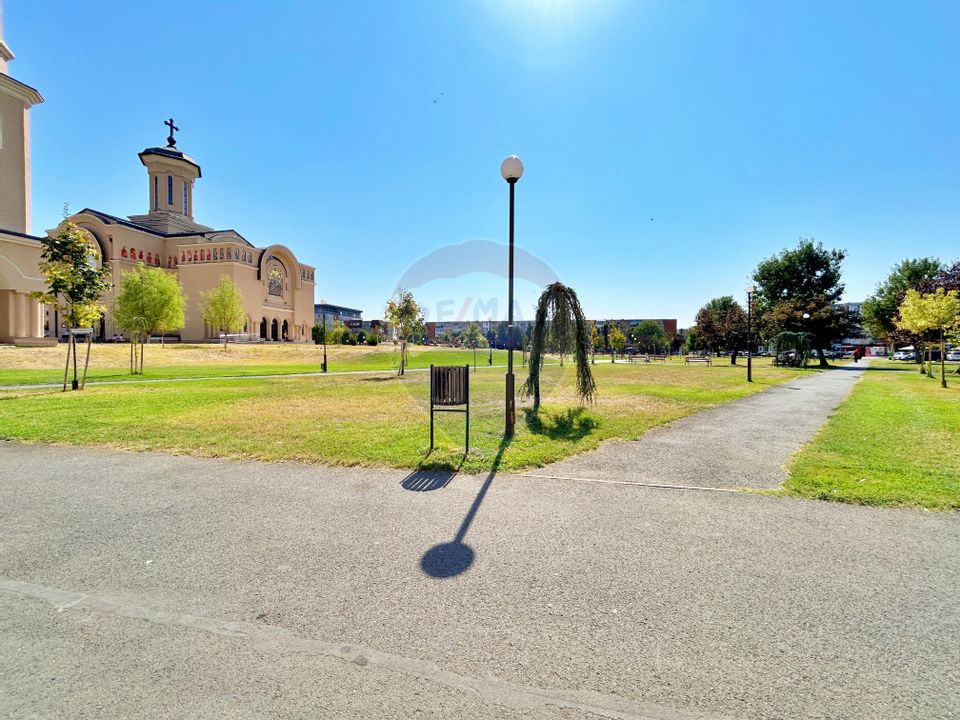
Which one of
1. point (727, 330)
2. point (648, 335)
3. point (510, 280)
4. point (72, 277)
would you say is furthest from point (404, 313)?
point (648, 335)

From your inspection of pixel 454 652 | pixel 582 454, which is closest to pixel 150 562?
pixel 454 652

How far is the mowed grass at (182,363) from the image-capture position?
23.5 meters

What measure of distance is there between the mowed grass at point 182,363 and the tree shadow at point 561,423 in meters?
21.4

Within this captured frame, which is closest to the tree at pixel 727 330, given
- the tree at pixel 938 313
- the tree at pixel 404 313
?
the tree at pixel 938 313

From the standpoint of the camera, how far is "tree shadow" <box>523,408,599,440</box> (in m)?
8.97

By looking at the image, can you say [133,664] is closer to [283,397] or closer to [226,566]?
[226,566]

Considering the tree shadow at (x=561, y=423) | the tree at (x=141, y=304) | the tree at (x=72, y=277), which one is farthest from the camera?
the tree at (x=141, y=304)

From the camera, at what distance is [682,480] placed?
234 inches

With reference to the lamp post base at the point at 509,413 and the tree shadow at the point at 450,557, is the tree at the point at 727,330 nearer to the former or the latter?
the lamp post base at the point at 509,413

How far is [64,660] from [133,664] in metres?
0.41

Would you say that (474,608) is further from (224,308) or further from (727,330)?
(224,308)

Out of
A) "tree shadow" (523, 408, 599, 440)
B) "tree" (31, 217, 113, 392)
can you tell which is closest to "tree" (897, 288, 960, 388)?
"tree shadow" (523, 408, 599, 440)

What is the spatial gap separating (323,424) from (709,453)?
25.7 feet

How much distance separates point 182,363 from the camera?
116ft
